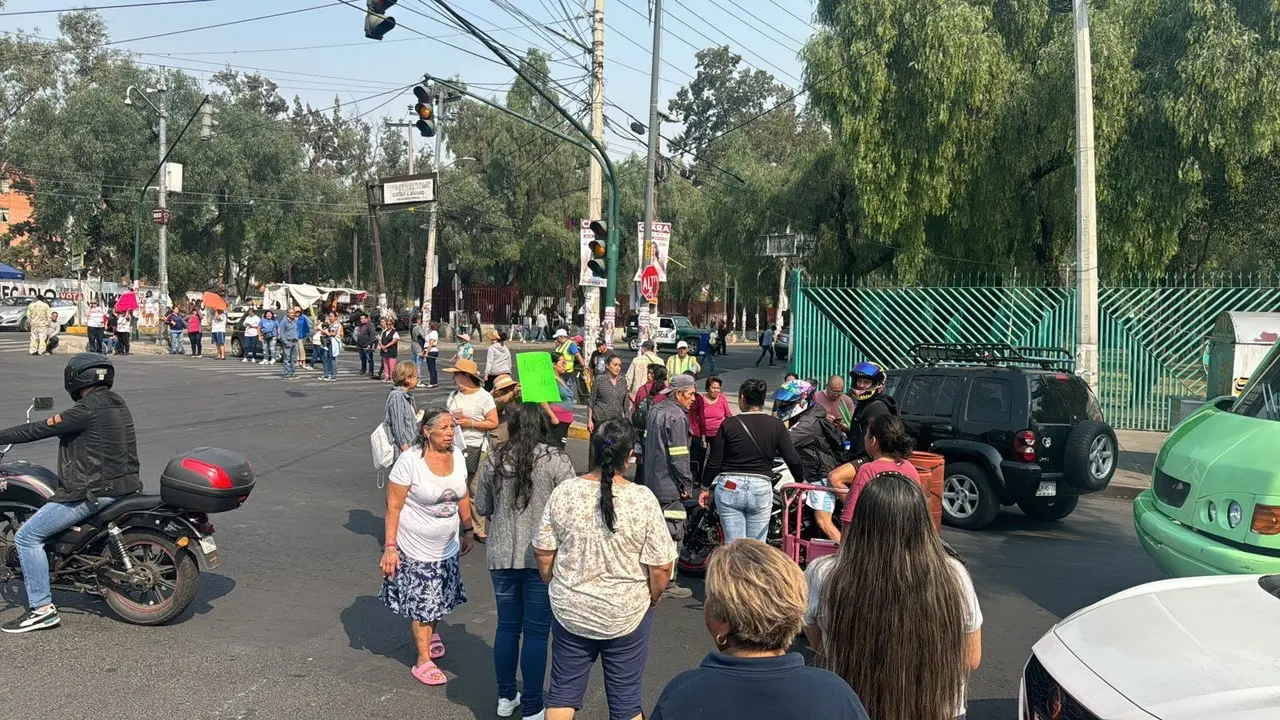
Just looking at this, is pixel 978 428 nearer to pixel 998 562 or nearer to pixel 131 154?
pixel 998 562

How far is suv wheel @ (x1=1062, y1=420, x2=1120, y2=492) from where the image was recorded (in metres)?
9.66

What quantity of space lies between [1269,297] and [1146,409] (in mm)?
2691

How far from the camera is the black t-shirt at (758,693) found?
2303mm

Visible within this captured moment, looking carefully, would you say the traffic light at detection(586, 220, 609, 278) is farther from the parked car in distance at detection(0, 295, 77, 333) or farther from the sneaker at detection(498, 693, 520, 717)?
the parked car in distance at detection(0, 295, 77, 333)

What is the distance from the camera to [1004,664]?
584 cm

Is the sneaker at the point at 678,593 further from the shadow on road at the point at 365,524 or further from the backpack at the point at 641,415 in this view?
the backpack at the point at 641,415

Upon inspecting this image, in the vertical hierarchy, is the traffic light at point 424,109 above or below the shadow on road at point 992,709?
above

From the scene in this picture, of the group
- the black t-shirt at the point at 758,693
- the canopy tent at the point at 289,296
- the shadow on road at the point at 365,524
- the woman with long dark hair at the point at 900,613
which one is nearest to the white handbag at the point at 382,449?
the shadow on road at the point at 365,524

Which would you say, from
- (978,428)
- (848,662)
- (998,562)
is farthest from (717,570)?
(978,428)

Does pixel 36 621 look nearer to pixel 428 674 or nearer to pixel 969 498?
pixel 428 674

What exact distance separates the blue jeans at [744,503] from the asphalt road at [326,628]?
69 centimetres

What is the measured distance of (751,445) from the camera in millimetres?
6711

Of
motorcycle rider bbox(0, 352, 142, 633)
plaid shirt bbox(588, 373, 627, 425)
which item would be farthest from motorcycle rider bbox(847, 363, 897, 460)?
motorcycle rider bbox(0, 352, 142, 633)

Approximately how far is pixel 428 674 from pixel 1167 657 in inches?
145
